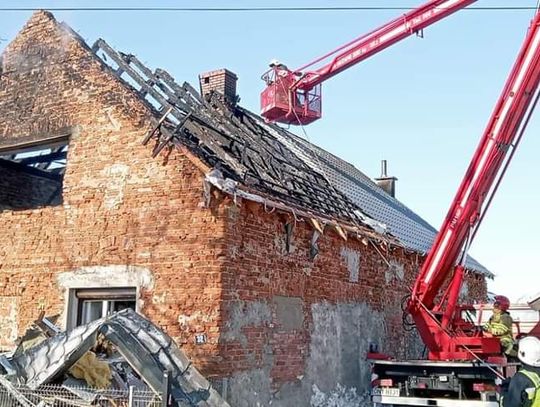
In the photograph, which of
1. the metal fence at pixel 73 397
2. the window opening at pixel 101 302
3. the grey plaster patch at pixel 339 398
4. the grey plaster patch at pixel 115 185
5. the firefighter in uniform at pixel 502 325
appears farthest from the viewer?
the firefighter in uniform at pixel 502 325

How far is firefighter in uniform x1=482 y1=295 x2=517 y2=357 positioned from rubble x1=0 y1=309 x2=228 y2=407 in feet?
17.8

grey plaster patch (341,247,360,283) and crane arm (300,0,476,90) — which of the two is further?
crane arm (300,0,476,90)

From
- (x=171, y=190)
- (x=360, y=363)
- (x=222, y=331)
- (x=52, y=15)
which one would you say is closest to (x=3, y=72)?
(x=52, y=15)

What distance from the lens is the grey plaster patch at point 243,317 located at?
8.45 m

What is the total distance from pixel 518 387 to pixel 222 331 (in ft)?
14.2

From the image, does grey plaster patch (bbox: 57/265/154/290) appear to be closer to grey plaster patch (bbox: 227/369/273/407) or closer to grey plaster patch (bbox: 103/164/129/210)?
grey plaster patch (bbox: 103/164/129/210)

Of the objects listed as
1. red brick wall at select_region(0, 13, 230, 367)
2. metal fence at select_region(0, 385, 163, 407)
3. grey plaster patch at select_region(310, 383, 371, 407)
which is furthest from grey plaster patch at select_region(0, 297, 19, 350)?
grey plaster patch at select_region(310, 383, 371, 407)

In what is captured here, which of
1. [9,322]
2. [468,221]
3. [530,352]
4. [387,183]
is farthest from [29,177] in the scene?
[387,183]

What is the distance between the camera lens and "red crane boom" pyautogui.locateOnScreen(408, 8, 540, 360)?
1044 centimetres

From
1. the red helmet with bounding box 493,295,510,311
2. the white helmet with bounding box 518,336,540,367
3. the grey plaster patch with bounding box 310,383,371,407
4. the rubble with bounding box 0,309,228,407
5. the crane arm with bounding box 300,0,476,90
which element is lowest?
the grey plaster patch with bounding box 310,383,371,407

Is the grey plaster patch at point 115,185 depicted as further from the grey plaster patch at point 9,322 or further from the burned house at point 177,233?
the grey plaster patch at point 9,322

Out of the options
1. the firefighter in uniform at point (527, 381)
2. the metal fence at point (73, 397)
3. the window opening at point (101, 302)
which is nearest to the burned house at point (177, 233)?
the window opening at point (101, 302)

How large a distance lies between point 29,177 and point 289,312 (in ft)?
20.2

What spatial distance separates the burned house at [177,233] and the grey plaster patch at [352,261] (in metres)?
0.04
